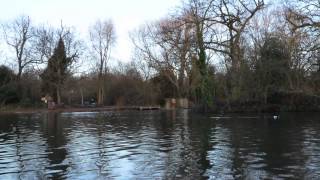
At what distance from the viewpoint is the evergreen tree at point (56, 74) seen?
228 ft

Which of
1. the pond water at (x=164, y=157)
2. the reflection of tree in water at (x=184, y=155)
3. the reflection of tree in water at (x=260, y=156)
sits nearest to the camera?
the reflection of tree in water at (x=260, y=156)

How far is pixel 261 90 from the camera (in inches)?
1946

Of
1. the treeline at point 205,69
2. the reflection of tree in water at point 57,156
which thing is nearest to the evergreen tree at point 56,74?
the treeline at point 205,69

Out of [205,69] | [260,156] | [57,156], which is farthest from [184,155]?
[205,69]

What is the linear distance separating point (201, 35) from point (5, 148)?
35.2m

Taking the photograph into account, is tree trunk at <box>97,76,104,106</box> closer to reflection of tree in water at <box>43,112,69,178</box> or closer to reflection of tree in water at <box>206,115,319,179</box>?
reflection of tree in water at <box>43,112,69,178</box>

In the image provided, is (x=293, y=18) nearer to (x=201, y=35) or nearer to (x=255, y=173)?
(x=201, y=35)

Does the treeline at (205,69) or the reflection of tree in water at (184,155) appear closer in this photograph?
the reflection of tree in water at (184,155)

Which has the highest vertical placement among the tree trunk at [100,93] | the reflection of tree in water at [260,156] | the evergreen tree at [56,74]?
the evergreen tree at [56,74]

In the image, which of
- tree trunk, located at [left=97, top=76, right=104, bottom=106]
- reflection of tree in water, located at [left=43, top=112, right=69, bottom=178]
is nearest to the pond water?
reflection of tree in water, located at [left=43, top=112, right=69, bottom=178]

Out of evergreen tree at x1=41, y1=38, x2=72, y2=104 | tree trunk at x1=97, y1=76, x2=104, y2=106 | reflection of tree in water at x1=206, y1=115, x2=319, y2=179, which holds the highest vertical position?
evergreen tree at x1=41, y1=38, x2=72, y2=104

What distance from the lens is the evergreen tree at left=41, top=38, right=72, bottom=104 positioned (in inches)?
2736

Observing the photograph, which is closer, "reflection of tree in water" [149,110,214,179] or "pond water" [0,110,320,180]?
"pond water" [0,110,320,180]

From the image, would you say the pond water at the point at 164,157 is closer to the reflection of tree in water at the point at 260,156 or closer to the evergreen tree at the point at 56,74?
the reflection of tree in water at the point at 260,156
